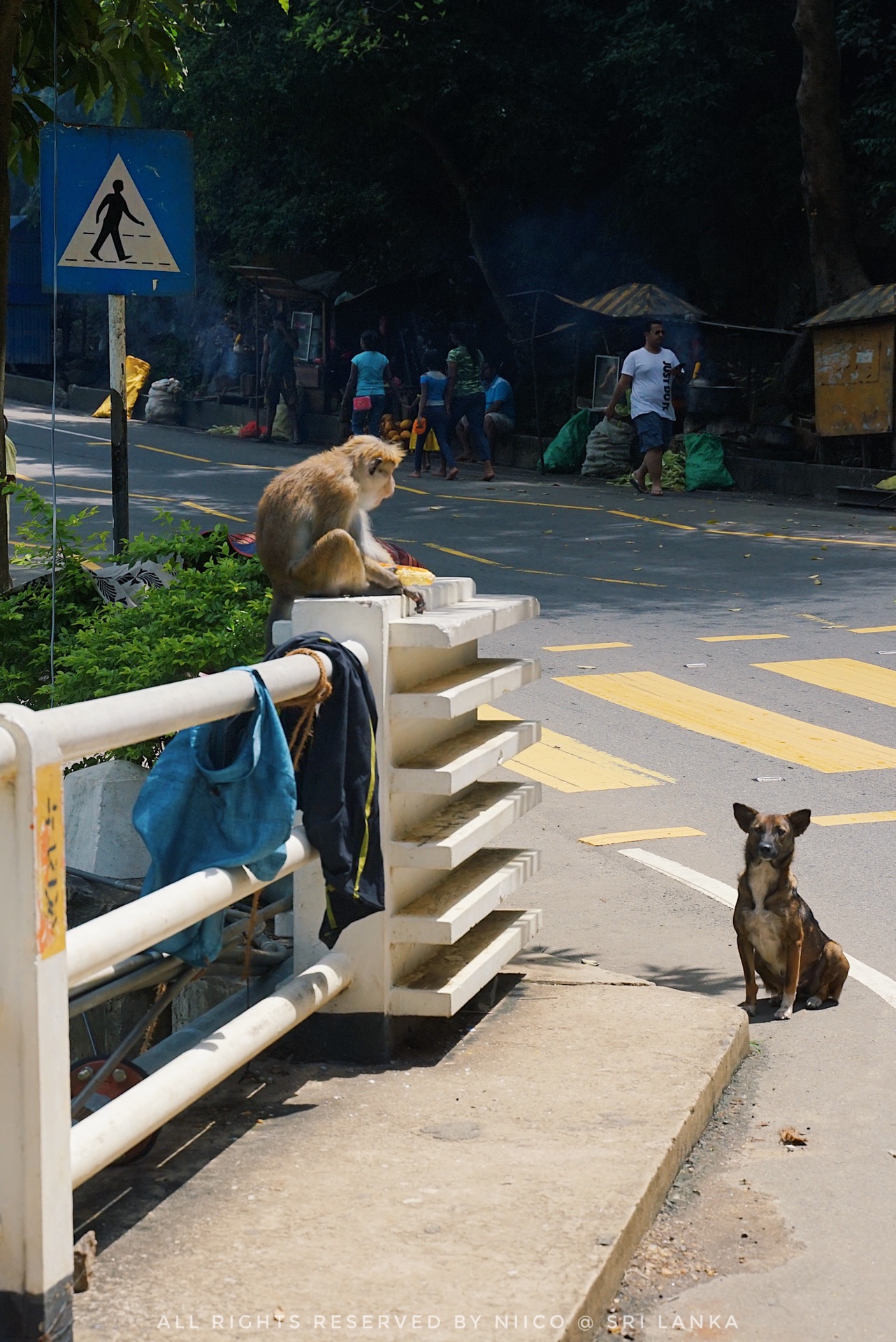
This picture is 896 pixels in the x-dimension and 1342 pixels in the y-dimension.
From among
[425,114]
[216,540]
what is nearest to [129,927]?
[216,540]

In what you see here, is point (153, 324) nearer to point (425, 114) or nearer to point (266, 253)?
point (266, 253)

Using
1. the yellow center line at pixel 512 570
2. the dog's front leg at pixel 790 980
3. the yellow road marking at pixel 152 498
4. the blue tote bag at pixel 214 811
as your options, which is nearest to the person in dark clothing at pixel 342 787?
the blue tote bag at pixel 214 811

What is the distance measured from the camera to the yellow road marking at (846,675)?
10.3 metres

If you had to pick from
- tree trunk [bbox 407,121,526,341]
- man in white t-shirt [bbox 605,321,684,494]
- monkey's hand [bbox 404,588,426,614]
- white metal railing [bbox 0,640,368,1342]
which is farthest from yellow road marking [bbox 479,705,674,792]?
tree trunk [bbox 407,121,526,341]

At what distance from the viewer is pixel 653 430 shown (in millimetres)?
21375

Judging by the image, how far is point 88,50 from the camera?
7336 millimetres

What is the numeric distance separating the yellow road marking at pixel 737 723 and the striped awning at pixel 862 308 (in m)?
11.9

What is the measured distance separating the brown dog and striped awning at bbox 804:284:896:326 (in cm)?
1672

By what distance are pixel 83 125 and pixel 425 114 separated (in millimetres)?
22188

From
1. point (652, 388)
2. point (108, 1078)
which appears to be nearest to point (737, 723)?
point (108, 1078)

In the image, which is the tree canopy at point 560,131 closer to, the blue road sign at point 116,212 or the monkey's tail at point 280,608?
the blue road sign at point 116,212

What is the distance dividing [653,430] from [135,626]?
618 inches

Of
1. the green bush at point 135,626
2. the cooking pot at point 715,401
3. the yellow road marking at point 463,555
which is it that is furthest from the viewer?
the cooking pot at point 715,401

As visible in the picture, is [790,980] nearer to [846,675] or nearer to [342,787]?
[342,787]
